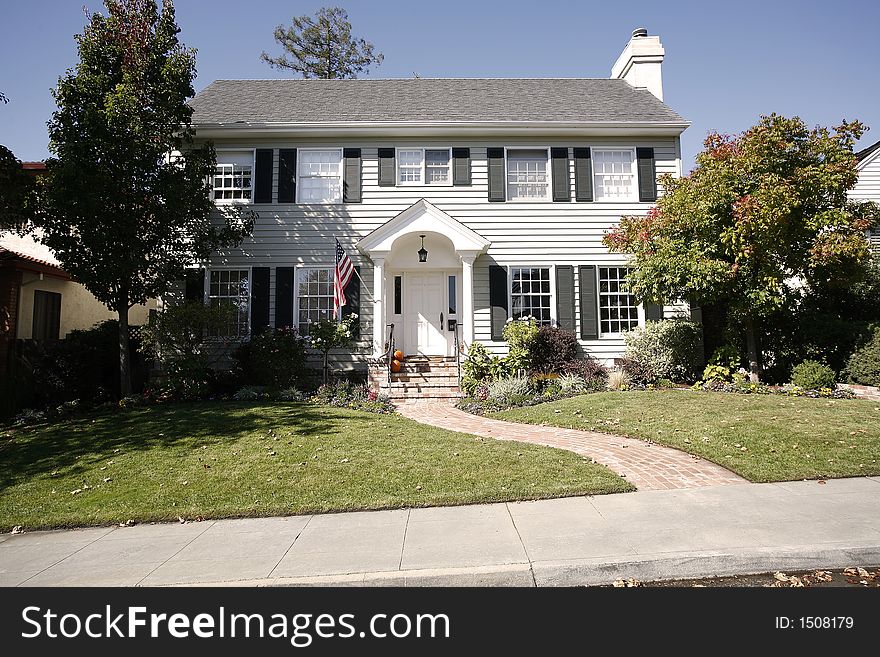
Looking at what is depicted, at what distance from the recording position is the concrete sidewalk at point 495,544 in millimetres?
3684

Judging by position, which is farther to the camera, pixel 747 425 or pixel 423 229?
pixel 423 229

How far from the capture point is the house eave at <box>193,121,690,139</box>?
1342 cm

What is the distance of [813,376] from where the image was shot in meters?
10.3

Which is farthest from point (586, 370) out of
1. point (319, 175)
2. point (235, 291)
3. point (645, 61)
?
point (645, 61)

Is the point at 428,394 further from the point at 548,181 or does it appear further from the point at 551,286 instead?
the point at 548,181

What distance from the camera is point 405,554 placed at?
13.0 ft

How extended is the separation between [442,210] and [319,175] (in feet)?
11.3

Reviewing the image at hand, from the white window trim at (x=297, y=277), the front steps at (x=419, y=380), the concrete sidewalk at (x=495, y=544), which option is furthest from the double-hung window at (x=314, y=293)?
the concrete sidewalk at (x=495, y=544)

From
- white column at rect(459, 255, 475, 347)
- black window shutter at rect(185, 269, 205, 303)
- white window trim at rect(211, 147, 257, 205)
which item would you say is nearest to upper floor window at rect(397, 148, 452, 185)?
white column at rect(459, 255, 475, 347)

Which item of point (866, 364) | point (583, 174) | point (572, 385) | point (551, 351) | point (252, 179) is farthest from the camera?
point (583, 174)

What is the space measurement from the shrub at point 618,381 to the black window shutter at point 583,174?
4813 millimetres

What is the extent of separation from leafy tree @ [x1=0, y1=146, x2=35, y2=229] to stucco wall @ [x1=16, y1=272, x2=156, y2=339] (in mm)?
2605

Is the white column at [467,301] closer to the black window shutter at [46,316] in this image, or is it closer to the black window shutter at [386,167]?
the black window shutter at [386,167]
